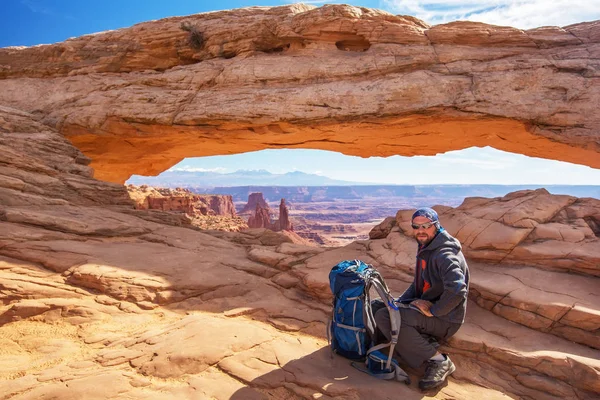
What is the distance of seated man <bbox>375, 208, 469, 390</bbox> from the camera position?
15.5ft

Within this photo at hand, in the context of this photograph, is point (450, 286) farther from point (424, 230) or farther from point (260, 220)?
point (260, 220)

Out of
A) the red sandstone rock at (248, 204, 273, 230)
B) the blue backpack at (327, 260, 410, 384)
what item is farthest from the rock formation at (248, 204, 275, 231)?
the blue backpack at (327, 260, 410, 384)

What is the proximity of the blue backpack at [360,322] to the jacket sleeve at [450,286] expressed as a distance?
22.3 inches

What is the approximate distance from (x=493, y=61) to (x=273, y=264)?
384 inches

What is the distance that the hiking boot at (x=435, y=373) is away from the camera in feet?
15.1

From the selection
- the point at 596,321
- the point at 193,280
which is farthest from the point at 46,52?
the point at 596,321

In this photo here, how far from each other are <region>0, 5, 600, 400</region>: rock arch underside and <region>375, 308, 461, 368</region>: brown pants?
50 centimetres

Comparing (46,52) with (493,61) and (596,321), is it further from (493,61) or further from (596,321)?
(596,321)

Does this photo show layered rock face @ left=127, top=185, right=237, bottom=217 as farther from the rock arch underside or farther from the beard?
the beard

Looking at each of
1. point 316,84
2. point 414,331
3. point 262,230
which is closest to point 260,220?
point 262,230

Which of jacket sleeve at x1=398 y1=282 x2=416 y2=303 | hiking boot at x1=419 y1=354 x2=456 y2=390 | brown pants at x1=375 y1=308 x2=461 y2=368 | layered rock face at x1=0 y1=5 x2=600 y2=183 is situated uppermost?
layered rock face at x1=0 y1=5 x2=600 y2=183

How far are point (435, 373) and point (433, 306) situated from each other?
2.84 feet

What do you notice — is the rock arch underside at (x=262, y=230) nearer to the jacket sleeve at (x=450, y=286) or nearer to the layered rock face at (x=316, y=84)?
the layered rock face at (x=316, y=84)

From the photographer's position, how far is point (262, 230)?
42.1 feet
